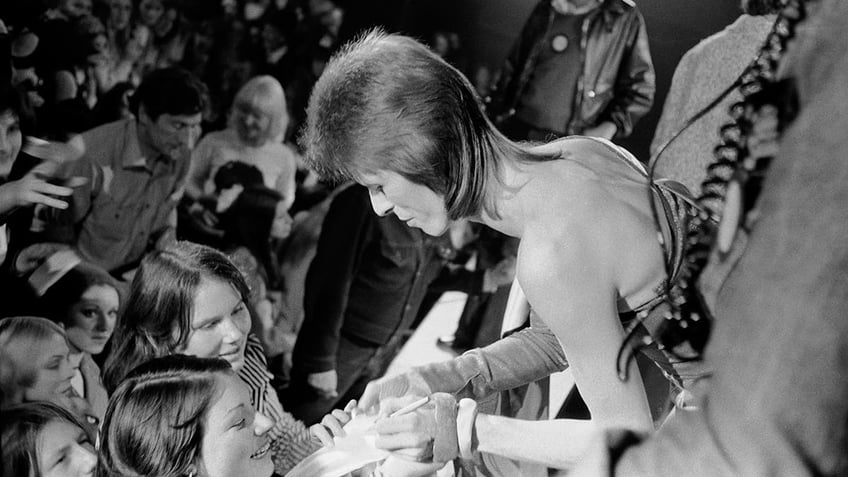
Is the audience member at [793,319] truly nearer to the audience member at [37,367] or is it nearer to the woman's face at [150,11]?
the audience member at [37,367]

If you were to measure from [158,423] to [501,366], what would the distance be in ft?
2.18

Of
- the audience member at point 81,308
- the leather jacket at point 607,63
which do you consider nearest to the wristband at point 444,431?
the audience member at point 81,308

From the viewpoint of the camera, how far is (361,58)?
1.26m

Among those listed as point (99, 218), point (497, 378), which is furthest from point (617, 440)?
point (99, 218)

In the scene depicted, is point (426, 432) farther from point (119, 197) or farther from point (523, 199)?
point (119, 197)

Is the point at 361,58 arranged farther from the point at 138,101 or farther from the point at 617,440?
the point at 138,101

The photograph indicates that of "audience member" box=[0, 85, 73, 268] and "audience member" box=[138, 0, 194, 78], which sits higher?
"audience member" box=[138, 0, 194, 78]

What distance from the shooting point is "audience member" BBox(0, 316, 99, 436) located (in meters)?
2.09

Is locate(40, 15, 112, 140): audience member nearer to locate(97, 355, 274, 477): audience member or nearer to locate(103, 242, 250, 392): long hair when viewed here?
locate(103, 242, 250, 392): long hair

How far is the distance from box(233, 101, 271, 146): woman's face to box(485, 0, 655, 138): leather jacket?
0.93 meters

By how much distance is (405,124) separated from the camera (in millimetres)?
1229

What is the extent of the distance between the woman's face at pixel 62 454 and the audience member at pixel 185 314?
24cm

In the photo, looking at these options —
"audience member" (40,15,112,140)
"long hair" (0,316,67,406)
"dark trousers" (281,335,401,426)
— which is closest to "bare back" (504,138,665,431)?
"long hair" (0,316,67,406)

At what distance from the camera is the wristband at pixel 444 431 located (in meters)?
1.29
